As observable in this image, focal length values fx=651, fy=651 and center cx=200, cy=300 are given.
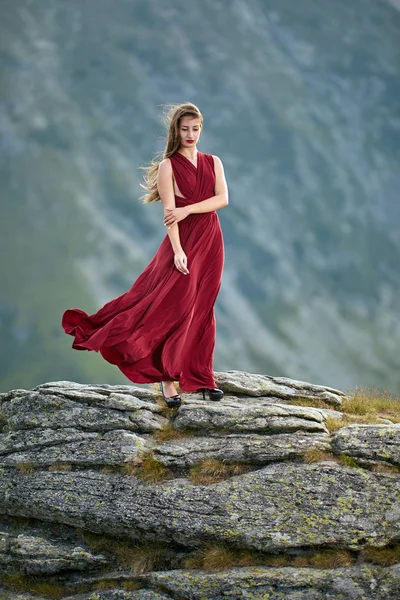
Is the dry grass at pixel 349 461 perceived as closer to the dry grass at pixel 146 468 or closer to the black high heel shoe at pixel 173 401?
the dry grass at pixel 146 468

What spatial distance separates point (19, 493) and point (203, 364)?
3627 millimetres

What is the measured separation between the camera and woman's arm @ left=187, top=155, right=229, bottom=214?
10504 millimetres

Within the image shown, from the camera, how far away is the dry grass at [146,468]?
9.64m

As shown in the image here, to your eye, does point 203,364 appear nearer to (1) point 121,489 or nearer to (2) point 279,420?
(2) point 279,420

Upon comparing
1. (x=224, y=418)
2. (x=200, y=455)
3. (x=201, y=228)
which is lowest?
(x=200, y=455)

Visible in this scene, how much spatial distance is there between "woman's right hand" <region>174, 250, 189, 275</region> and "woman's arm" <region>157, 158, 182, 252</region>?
3.2 inches

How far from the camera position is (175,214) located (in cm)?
1042

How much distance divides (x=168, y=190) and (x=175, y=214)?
0.41m

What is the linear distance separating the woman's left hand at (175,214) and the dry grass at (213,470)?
3768mm

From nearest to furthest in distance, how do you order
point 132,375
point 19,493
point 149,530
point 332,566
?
1. point 332,566
2. point 149,530
3. point 19,493
4. point 132,375

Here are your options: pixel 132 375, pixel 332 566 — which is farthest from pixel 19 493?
pixel 332 566

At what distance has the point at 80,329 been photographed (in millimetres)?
11250

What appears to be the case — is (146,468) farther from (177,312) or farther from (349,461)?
(349,461)

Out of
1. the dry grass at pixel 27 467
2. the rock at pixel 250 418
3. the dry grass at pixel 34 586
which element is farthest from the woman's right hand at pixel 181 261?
the dry grass at pixel 34 586
